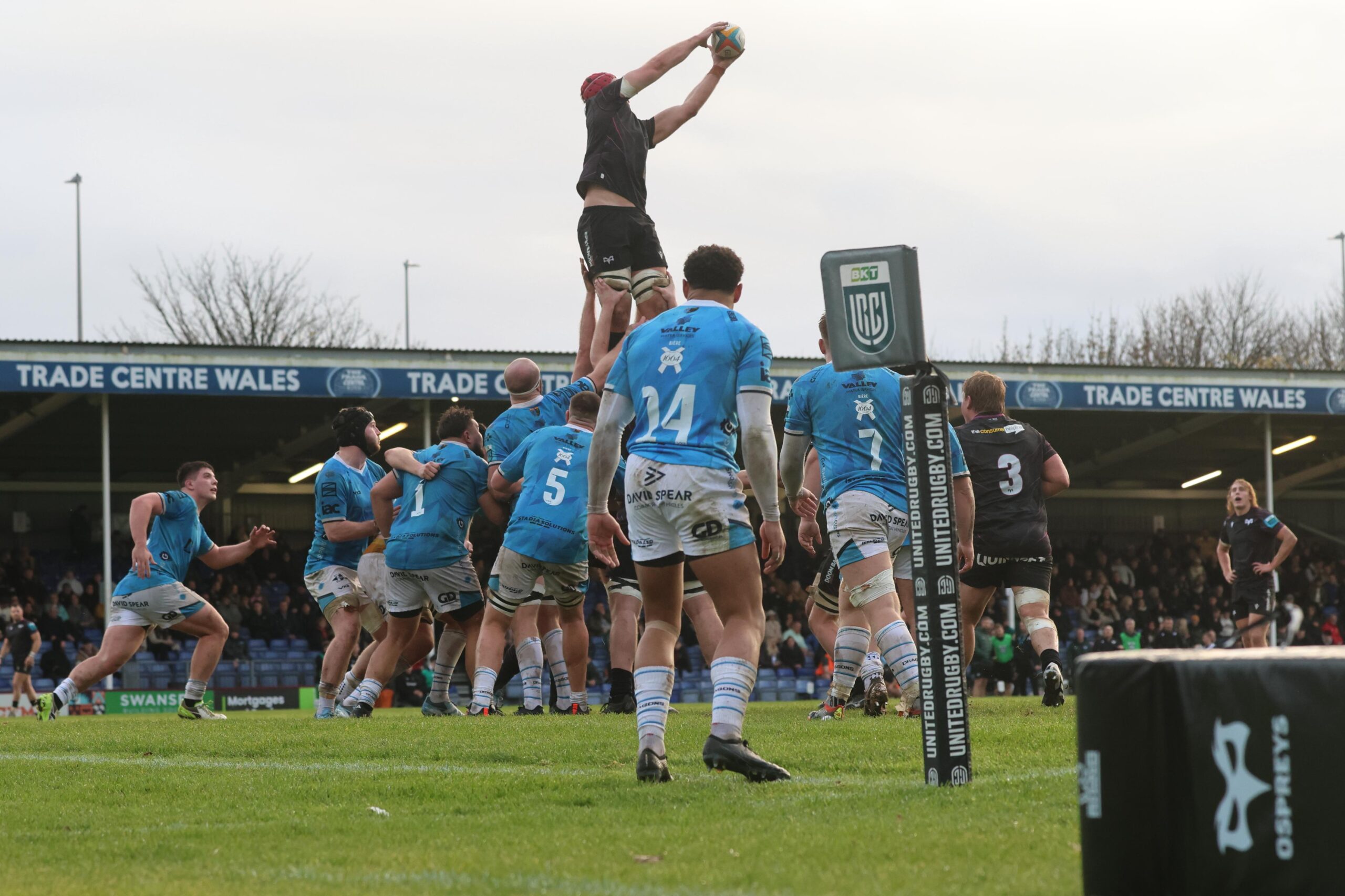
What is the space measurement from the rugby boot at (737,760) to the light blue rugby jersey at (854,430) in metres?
3.24

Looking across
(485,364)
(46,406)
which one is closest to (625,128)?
(485,364)

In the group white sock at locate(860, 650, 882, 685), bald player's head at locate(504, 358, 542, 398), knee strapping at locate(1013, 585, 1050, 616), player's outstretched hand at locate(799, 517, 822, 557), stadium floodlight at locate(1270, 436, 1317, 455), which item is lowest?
white sock at locate(860, 650, 882, 685)

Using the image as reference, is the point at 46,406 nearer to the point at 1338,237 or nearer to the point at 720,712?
the point at 720,712

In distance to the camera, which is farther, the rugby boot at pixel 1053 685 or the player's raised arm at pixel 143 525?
the player's raised arm at pixel 143 525

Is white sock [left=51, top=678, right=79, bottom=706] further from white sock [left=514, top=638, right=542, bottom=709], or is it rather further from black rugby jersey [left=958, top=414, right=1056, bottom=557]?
black rugby jersey [left=958, top=414, right=1056, bottom=557]

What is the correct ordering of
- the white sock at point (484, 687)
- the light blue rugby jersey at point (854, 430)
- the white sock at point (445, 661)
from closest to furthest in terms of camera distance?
the light blue rugby jersey at point (854, 430) < the white sock at point (484, 687) < the white sock at point (445, 661)

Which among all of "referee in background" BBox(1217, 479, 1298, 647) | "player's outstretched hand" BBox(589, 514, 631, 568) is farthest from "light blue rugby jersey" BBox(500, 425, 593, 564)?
"referee in background" BBox(1217, 479, 1298, 647)

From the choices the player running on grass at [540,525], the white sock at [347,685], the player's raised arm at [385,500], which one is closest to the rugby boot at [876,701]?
the player running on grass at [540,525]

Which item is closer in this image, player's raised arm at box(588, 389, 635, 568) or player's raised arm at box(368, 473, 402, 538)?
player's raised arm at box(588, 389, 635, 568)

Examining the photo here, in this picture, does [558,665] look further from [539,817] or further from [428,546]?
[539,817]

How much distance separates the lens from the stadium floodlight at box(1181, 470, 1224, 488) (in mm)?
39562

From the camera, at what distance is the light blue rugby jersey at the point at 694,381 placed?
6.06m

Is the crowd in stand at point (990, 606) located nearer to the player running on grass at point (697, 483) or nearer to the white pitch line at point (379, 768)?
the white pitch line at point (379, 768)

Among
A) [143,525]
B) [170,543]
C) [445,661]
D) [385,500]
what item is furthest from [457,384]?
[385,500]
